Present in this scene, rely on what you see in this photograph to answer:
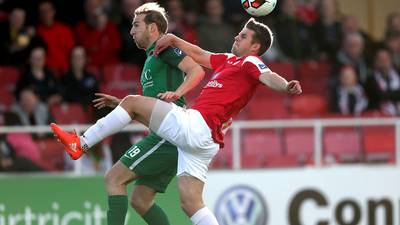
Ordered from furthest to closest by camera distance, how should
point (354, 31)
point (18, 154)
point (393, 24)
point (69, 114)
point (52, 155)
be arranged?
point (393, 24), point (354, 31), point (69, 114), point (52, 155), point (18, 154)

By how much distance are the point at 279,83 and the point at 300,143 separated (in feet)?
16.6

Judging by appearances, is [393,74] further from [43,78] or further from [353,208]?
[43,78]

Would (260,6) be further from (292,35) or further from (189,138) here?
(292,35)

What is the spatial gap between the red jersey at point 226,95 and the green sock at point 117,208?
886mm

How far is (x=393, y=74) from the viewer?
630 inches

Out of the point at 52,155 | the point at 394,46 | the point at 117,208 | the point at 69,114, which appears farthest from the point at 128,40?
the point at 117,208

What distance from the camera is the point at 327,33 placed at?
16750 millimetres

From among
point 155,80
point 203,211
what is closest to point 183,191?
point 203,211

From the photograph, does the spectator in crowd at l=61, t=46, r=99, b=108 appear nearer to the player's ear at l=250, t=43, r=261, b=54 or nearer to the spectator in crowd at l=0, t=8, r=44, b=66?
the spectator in crowd at l=0, t=8, r=44, b=66

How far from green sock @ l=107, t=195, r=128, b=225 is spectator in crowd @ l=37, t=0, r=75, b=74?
5390 millimetres

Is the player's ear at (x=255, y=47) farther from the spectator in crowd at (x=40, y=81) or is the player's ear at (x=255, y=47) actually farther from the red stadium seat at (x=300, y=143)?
the spectator in crowd at (x=40, y=81)

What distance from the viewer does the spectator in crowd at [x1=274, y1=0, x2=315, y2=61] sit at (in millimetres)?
16281

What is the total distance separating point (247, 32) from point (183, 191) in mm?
1370

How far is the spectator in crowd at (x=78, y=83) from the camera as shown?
13977 millimetres
